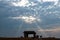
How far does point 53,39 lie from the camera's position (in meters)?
29.6

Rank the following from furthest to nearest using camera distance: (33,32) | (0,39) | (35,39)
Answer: (33,32)
(35,39)
(0,39)

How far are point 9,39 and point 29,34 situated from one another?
22.3 ft

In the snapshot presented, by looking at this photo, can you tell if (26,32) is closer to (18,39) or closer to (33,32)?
(33,32)

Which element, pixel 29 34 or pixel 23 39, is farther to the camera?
pixel 29 34

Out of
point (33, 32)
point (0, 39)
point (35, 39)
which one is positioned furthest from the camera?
point (33, 32)

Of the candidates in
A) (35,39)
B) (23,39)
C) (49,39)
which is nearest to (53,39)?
(49,39)

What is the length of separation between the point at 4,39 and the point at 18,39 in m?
2.04

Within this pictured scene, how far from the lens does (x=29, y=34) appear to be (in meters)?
33.8

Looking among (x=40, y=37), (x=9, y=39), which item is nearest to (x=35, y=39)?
(x=40, y=37)

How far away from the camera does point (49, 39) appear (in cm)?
2939

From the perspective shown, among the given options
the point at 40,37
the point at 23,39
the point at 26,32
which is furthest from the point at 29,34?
the point at 23,39

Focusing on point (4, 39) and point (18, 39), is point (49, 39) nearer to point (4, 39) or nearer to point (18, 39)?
point (18, 39)

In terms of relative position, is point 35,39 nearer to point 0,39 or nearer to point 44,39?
point 44,39

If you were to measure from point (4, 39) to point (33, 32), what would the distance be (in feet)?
23.0
